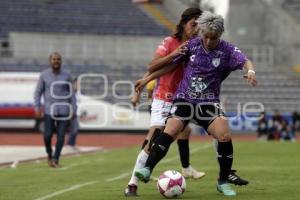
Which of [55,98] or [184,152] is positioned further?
[55,98]

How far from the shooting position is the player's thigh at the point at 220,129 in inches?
342

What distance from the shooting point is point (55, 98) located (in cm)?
1505

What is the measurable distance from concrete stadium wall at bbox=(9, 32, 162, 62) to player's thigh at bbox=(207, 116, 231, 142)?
3295 cm

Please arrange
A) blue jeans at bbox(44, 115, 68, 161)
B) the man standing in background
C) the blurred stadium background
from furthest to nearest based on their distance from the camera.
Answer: the blurred stadium background
blue jeans at bbox(44, 115, 68, 161)
the man standing in background

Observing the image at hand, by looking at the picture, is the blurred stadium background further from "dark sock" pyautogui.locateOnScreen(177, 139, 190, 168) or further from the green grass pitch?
"dark sock" pyautogui.locateOnScreen(177, 139, 190, 168)

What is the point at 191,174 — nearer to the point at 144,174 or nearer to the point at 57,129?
the point at 144,174

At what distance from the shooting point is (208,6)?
7362cm

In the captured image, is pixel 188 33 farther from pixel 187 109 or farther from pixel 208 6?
pixel 208 6

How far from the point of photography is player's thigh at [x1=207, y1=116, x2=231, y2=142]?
869 centimetres

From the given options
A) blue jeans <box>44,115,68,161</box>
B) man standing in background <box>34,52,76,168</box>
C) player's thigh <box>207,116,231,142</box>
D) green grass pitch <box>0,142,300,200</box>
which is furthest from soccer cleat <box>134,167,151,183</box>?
blue jeans <box>44,115,68,161</box>

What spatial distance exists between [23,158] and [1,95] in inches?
785

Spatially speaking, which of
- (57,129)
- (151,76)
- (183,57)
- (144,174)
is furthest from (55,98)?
(144,174)

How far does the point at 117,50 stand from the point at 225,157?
1332 inches

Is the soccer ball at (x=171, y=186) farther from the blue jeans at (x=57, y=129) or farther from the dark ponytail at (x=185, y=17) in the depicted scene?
the blue jeans at (x=57, y=129)
